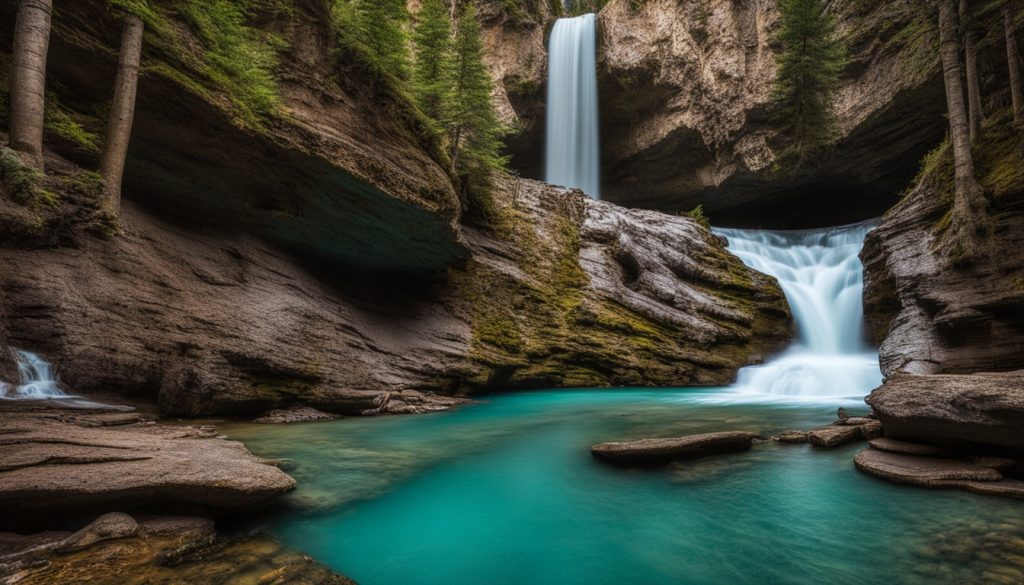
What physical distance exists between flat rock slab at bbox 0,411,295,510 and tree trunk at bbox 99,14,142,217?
3881 millimetres

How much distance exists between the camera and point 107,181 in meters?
6.61

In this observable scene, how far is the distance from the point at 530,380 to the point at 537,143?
60.7 ft

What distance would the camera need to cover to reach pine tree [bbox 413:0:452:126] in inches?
548

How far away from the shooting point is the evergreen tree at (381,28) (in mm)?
10602

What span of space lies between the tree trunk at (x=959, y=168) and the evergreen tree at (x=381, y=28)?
1285cm

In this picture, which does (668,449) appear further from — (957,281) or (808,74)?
(808,74)

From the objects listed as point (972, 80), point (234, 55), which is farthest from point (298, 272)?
point (972, 80)

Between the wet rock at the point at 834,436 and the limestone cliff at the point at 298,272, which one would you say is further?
the limestone cliff at the point at 298,272

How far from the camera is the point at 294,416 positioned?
8.20 meters

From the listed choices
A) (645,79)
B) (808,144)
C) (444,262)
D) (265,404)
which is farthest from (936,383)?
(645,79)

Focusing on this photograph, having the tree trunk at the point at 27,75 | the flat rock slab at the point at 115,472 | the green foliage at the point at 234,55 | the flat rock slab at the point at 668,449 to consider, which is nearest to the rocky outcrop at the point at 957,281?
the flat rock slab at the point at 668,449

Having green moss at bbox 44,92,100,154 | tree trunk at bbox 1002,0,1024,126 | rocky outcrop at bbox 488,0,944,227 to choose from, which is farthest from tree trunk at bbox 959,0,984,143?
green moss at bbox 44,92,100,154

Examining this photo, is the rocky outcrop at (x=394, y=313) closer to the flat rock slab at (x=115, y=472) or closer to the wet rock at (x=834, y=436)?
the flat rock slab at (x=115, y=472)

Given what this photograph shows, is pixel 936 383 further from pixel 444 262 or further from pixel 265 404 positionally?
pixel 444 262
